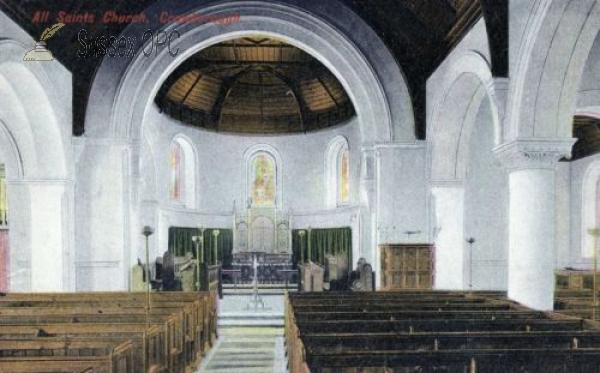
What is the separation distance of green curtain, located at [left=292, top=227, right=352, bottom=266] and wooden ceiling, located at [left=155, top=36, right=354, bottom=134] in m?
3.84

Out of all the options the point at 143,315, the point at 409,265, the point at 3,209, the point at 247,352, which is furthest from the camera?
the point at 3,209

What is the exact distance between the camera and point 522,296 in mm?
7332

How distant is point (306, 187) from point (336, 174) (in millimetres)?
1223

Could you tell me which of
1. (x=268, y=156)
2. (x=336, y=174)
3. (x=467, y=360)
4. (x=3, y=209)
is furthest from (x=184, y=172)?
(x=467, y=360)

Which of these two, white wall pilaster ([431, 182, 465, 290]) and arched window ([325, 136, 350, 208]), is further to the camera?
arched window ([325, 136, 350, 208])

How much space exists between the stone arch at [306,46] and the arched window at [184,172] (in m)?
6.71

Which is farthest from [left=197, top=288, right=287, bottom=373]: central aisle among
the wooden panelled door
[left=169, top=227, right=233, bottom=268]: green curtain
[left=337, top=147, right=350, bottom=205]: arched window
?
[left=337, top=147, right=350, bottom=205]: arched window

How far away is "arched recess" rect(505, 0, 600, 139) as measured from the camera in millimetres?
6594

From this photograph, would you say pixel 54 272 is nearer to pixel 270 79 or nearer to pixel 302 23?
pixel 302 23

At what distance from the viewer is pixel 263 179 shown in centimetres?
1991

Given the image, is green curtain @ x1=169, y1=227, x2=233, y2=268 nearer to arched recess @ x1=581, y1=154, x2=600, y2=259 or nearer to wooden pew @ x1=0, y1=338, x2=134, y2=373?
arched recess @ x1=581, y1=154, x2=600, y2=259

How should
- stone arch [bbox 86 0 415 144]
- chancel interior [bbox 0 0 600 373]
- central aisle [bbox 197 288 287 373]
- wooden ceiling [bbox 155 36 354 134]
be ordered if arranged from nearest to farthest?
chancel interior [bbox 0 0 600 373], central aisle [bbox 197 288 287 373], stone arch [bbox 86 0 415 144], wooden ceiling [bbox 155 36 354 134]

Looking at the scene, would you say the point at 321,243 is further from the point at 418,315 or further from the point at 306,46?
the point at 418,315

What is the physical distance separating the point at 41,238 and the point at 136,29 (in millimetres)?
4934
